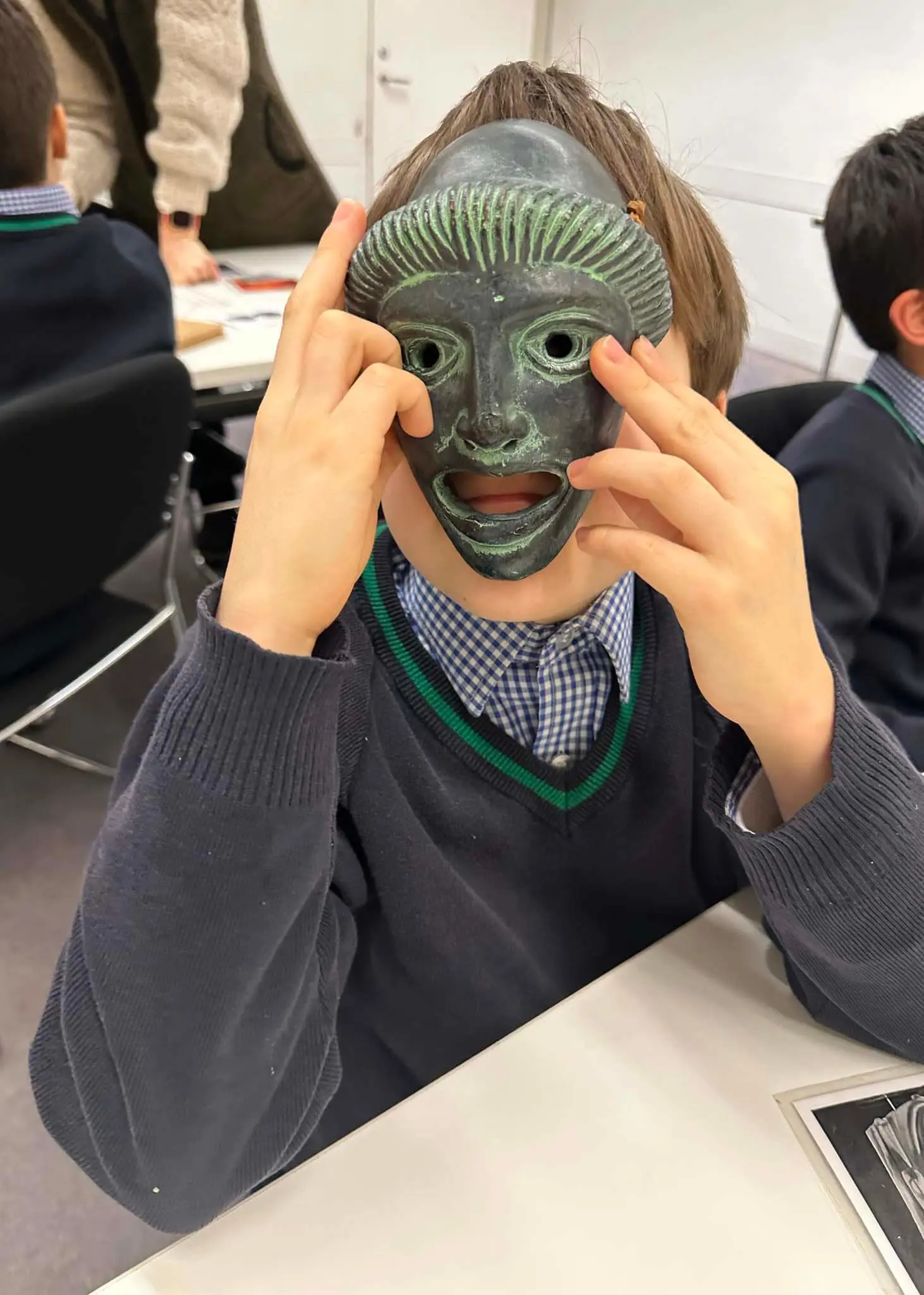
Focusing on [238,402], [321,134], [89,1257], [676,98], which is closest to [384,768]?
[89,1257]

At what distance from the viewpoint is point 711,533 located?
0.58 meters

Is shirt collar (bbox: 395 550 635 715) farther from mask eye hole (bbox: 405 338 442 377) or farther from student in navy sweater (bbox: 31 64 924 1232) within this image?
mask eye hole (bbox: 405 338 442 377)

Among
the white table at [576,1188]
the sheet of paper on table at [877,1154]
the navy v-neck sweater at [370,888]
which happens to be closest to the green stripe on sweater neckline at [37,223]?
the navy v-neck sweater at [370,888]

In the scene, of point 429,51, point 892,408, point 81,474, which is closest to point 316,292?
point 81,474

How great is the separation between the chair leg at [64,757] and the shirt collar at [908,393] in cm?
158

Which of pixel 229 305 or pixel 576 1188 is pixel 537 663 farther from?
pixel 229 305

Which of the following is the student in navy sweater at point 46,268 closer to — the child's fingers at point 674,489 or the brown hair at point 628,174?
the brown hair at point 628,174

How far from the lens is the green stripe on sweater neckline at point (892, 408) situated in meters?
1.32

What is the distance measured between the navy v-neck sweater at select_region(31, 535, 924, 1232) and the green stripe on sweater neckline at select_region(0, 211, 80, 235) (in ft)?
3.41

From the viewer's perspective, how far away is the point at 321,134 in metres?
4.88

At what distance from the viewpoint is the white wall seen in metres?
3.46

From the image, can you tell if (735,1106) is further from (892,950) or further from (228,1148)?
(228,1148)

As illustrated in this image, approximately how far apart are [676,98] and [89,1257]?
4.69m

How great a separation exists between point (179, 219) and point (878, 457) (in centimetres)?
168
